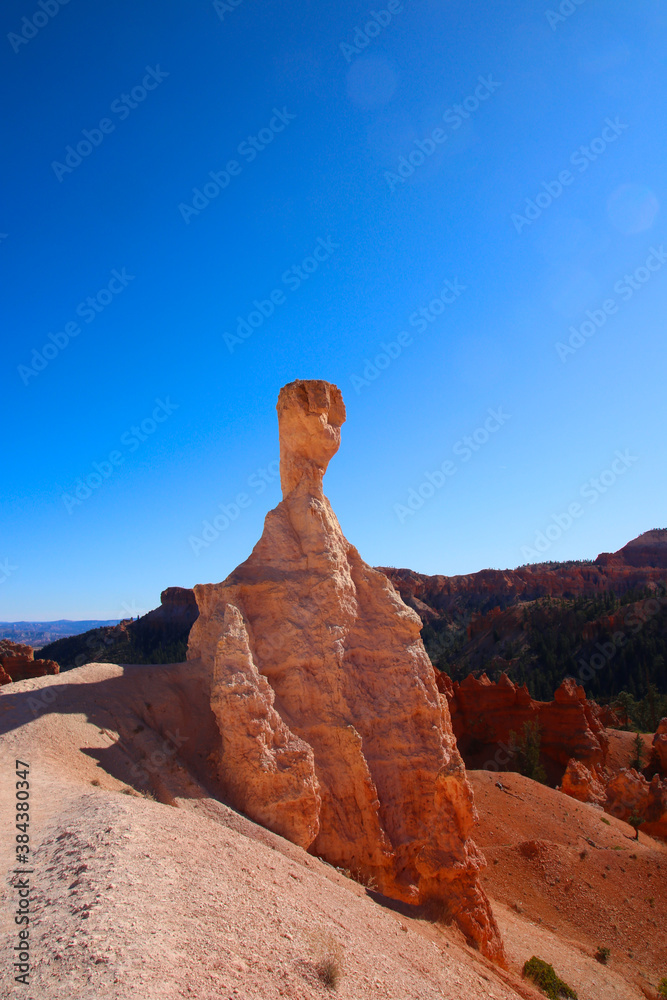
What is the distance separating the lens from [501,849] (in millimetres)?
23000

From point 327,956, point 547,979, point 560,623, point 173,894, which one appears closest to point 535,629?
point 560,623

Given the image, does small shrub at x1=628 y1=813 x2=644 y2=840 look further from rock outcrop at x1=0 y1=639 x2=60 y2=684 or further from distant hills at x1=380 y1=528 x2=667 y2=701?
rock outcrop at x1=0 y1=639 x2=60 y2=684

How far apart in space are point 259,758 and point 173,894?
187 inches

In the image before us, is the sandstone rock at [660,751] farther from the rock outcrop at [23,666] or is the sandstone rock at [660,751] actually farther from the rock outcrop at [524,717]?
the rock outcrop at [23,666]

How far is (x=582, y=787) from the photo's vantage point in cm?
3281

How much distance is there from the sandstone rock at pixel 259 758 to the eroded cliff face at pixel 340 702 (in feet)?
0.10

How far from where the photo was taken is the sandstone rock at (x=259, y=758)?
450 inches

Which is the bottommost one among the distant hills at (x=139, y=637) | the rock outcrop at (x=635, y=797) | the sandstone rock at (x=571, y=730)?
the rock outcrop at (x=635, y=797)

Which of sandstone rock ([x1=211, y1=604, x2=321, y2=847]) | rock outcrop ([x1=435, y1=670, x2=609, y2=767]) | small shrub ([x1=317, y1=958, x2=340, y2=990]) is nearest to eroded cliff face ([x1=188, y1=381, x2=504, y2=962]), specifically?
sandstone rock ([x1=211, y1=604, x2=321, y2=847])

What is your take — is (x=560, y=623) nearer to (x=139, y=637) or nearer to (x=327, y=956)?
(x=139, y=637)

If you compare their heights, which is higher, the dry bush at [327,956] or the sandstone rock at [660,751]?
the dry bush at [327,956]

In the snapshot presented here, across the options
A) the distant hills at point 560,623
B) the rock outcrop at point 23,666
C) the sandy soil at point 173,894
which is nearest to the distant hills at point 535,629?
the distant hills at point 560,623

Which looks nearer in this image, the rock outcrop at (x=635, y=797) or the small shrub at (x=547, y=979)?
the small shrub at (x=547, y=979)

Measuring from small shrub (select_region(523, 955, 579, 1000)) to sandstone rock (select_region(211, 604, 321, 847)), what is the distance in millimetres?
7497
